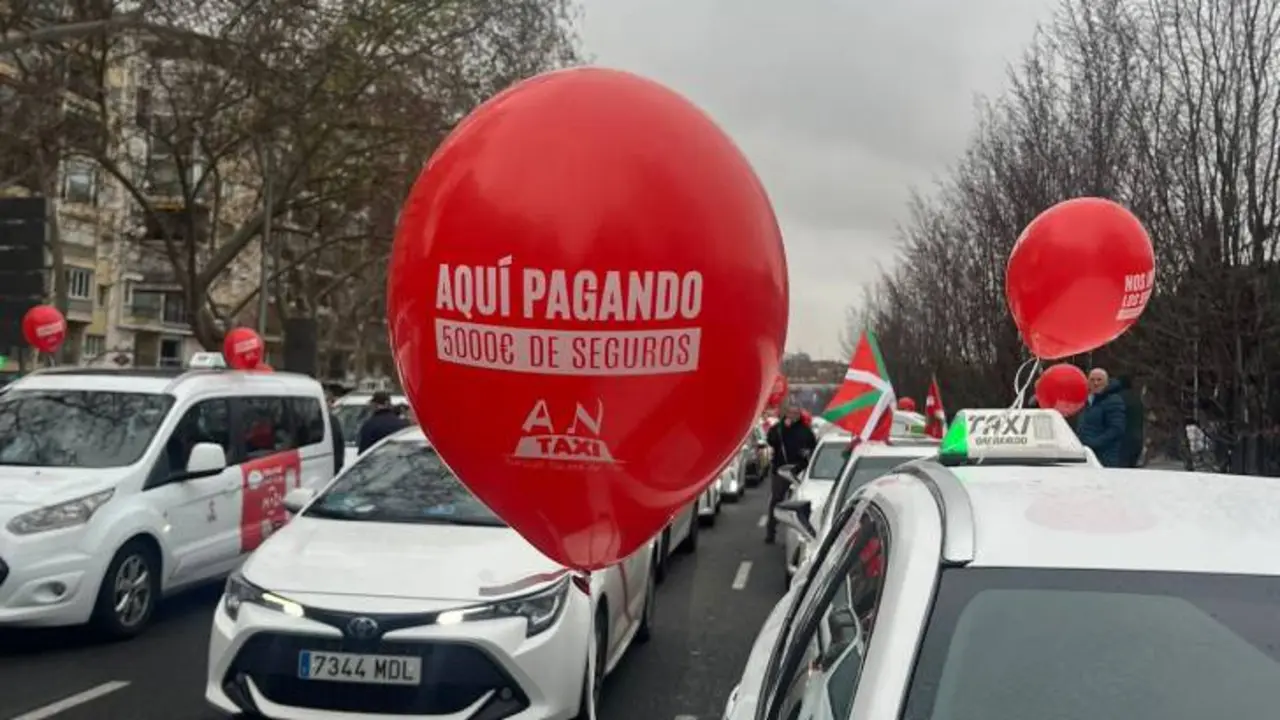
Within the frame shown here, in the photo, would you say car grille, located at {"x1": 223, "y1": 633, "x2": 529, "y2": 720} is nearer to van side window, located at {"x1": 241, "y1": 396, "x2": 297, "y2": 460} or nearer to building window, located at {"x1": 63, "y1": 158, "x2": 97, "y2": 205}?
van side window, located at {"x1": 241, "y1": 396, "x2": 297, "y2": 460}

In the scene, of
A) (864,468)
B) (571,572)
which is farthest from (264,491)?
(571,572)

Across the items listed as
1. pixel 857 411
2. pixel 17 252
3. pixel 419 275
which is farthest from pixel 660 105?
pixel 17 252

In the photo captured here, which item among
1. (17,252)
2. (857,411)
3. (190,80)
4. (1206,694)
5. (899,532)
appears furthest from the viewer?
(190,80)

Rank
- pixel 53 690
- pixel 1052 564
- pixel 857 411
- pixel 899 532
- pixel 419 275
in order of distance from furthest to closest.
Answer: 1. pixel 857 411
2. pixel 53 690
3. pixel 419 275
4. pixel 899 532
5. pixel 1052 564

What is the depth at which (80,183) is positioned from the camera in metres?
33.2

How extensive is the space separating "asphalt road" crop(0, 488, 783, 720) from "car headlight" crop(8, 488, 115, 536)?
2.55 ft

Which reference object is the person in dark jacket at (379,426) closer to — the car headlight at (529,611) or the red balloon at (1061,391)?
the red balloon at (1061,391)

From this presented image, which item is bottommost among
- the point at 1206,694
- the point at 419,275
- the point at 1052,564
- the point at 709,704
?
the point at 709,704

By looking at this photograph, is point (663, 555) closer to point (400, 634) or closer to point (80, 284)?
point (400, 634)

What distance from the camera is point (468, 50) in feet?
81.6

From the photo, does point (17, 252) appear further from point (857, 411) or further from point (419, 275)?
point (419, 275)

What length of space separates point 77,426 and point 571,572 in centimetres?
586

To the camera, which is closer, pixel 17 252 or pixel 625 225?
pixel 625 225

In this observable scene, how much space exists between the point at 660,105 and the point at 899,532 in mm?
1077
